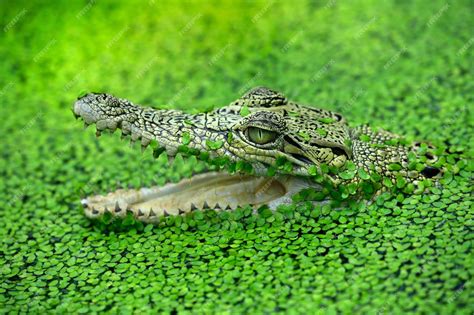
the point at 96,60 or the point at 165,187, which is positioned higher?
the point at 96,60

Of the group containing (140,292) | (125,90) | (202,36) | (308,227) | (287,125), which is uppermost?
(202,36)

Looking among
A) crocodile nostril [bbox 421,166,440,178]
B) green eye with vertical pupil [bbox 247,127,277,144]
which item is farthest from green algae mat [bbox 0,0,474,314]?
green eye with vertical pupil [bbox 247,127,277,144]

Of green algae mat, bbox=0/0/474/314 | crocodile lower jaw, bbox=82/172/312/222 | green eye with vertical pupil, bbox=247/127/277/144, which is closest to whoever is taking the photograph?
green algae mat, bbox=0/0/474/314

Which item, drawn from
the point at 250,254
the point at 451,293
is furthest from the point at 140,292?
the point at 451,293

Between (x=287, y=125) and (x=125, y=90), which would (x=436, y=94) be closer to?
(x=287, y=125)

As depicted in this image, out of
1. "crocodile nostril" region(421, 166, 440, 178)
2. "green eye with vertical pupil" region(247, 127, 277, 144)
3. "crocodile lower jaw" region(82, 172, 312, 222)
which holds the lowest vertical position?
"crocodile lower jaw" region(82, 172, 312, 222)

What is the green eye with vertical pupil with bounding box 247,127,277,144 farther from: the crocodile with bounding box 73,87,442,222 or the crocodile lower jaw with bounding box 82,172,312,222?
the crocodile lower jaw with bounding box 82,172,312,222

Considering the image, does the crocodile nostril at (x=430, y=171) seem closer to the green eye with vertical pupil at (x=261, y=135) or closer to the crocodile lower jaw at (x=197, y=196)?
the crocodile lower jaw at (x=197, y=196)

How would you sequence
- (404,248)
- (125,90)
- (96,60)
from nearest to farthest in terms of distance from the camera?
1. (404,248)
2. (125,90)
3. (96,60)

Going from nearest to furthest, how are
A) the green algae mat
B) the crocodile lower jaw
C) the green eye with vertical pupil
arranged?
the green algae mat
the green eye with vertical pupil
the crocodile lower jaw

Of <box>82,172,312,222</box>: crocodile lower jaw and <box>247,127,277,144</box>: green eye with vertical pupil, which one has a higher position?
<box>247,127,277,144</box>: green eye with vertical pupil
